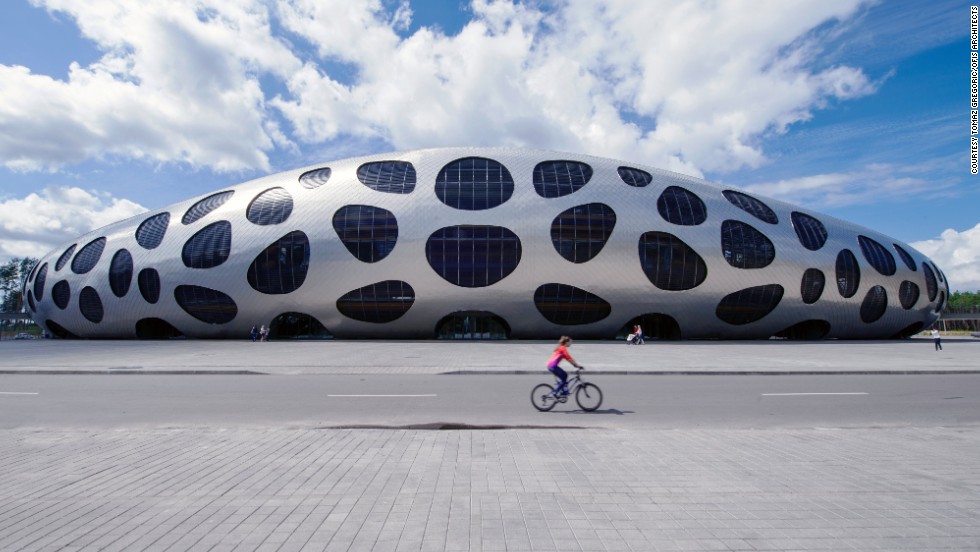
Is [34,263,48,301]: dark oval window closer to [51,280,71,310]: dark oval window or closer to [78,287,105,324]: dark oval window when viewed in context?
[51,280,71,310]: dark oval window

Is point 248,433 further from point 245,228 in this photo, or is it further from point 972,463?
point 245,228

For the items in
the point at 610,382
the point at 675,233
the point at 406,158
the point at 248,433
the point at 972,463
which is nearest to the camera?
the point at 972,463

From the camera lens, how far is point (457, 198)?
29.7m

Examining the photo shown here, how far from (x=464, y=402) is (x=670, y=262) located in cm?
2284

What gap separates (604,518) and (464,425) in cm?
389

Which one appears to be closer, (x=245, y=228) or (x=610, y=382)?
(x=610, y=382)

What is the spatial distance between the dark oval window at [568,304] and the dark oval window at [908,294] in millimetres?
20939

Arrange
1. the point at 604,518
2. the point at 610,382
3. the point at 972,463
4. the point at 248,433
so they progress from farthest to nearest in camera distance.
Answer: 1. the point at 610,382
2. the point at 248,433
3. the point at 972,463
4. the point at 604,518

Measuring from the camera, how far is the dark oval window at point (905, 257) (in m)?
34.2

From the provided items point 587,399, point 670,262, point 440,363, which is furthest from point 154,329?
point 587,399

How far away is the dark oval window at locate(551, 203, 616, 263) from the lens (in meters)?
28.8

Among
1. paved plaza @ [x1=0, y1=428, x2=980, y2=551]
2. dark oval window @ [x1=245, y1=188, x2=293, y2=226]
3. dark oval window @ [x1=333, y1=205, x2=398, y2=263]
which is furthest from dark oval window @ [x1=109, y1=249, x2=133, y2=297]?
paved plaza @ [x1=0, y1=428, x2=980, y2=551]

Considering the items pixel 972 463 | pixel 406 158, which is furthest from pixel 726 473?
pixel 406 158

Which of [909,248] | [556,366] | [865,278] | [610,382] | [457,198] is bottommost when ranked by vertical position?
[610,382]
